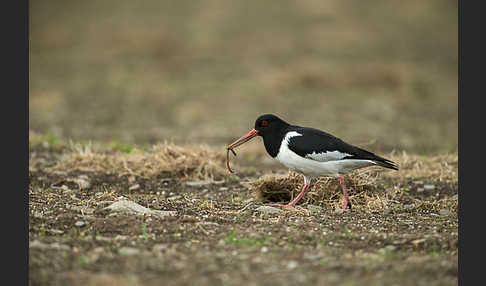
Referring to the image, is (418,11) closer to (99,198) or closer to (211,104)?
(211,104)

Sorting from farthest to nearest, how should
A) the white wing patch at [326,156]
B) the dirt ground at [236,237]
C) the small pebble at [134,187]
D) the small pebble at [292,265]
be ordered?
the small pebble at [134,187], the white wing patch at [326,156], the small pebble at [292,265], the dirt ground at [236,237]

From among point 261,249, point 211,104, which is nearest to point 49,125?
point 211,104

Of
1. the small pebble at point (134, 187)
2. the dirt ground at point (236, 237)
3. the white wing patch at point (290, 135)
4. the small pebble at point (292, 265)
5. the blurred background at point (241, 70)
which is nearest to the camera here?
the dirt ground at point (236, 237)

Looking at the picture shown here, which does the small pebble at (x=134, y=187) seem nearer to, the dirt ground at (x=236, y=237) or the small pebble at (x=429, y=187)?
the dirt ground at (x=236, y=237)

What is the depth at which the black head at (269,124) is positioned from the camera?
20.1ft

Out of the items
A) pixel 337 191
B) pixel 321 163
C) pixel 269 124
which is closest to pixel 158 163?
pixel 269 124

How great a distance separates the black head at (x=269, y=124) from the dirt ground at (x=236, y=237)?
64 cm

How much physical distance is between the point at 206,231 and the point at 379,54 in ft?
52.9

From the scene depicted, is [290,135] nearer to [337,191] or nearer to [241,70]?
[337,191]

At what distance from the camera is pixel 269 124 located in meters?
6.17

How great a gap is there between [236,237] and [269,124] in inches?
76.2

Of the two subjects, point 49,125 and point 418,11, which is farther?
point 418,11

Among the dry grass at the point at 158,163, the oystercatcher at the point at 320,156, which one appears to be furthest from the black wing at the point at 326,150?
the dry grass at the point at 158,163

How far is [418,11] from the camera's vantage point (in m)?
23.6
